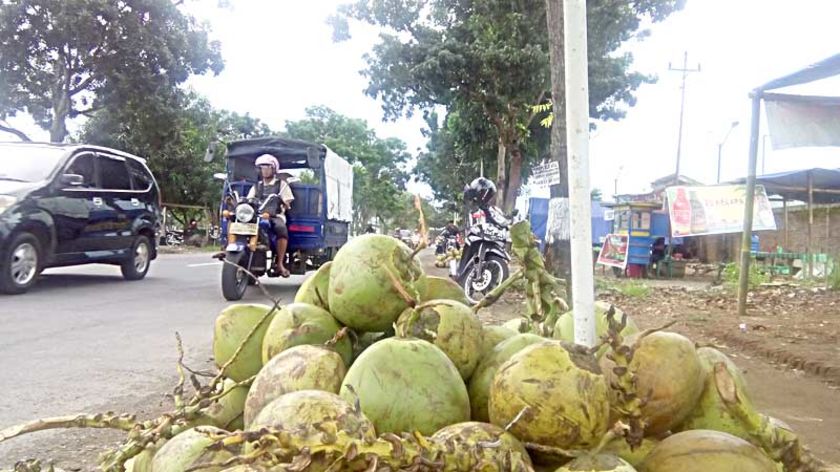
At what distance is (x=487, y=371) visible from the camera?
145 centimetres

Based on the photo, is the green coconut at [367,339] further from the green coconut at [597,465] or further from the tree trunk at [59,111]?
the tree trunk at [59,111]

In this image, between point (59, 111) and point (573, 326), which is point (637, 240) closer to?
point (573, 326)

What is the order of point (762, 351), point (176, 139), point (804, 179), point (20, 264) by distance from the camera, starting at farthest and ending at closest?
point (176, 139) < point (804, 179) < point (20, 264) < point (762, 351)

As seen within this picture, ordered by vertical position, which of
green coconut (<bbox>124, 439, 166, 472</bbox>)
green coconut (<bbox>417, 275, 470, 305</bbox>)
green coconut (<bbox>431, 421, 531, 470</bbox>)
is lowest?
green coconut (<bbox>124, 439, 166, 472</bbox>)

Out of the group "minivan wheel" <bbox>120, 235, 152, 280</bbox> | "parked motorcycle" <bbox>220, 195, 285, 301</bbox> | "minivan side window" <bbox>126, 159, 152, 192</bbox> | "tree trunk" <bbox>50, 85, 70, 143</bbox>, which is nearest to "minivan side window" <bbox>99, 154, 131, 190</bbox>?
"minivan side window" <bbox>126, 159, 152, 192</bbox>

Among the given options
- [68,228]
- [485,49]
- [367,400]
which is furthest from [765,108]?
[485,49]

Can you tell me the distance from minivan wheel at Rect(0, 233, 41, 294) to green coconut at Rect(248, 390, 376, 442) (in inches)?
287

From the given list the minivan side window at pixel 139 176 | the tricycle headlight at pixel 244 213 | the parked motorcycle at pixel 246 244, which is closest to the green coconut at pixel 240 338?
the parked motorcycle at pixel 246 244

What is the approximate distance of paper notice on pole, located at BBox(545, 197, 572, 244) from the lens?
230 inches

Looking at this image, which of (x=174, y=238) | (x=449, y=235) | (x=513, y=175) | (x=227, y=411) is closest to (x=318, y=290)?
(x=227, y=411)

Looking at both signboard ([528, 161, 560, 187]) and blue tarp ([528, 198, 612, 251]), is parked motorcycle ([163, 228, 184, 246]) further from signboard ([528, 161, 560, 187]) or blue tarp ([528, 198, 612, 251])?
signboard ([528, 161, 560, 187])

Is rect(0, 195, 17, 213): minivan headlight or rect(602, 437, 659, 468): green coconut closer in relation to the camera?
rect(602, 437, 659, 468): green coconut

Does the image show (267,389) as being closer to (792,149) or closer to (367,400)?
(367,400)

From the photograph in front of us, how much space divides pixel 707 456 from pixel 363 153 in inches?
1860
